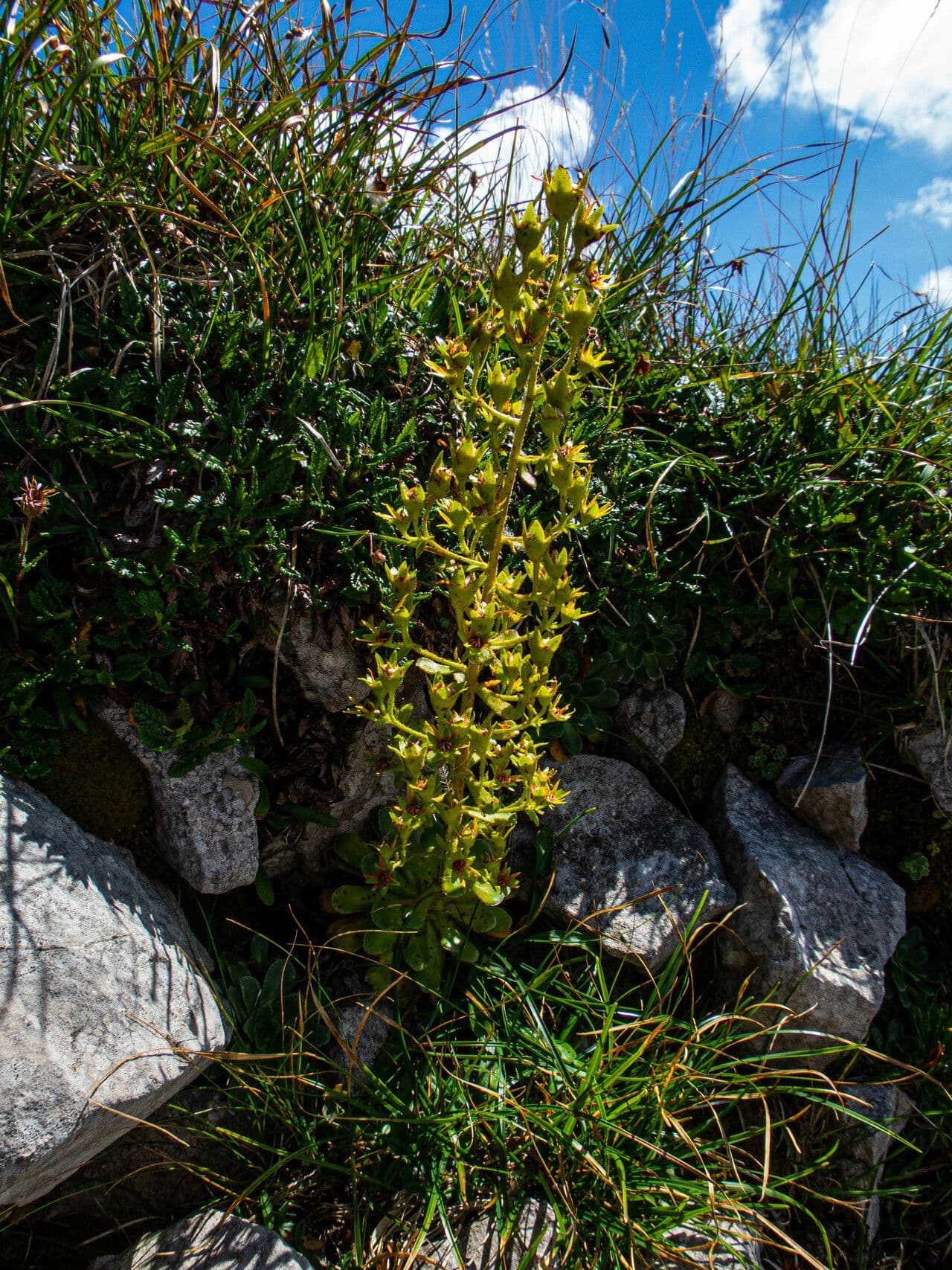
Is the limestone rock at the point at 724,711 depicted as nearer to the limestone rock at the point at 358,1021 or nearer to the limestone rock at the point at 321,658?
the limestone rock at the point at 321,658

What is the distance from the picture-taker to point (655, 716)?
9.64ft

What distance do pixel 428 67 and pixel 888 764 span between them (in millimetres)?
2994

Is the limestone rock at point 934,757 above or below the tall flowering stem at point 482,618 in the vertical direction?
below

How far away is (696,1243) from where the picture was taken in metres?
2.08

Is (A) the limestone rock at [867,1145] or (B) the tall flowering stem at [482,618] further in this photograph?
(A) the limestone rock at [867,1145]

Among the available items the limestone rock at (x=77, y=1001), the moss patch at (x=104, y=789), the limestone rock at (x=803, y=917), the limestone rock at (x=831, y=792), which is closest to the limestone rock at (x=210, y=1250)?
the limestone rock at (x=77, y=1001)

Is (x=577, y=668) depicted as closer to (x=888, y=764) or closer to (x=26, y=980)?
(x=888, y=764)

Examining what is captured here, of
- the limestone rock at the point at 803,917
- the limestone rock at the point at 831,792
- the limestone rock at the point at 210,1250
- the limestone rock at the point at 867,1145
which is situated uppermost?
the limestone rock at the point at 831,792

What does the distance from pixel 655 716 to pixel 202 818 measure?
63.0 inches

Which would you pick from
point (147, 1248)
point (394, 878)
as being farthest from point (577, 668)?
point (147, 1248)

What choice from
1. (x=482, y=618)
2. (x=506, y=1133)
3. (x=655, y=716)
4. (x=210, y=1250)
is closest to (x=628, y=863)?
(x=655, y=716)

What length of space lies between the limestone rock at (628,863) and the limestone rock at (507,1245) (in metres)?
0.74

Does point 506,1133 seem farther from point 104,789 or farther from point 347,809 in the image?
point 104,789

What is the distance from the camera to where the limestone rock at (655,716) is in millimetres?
2939
